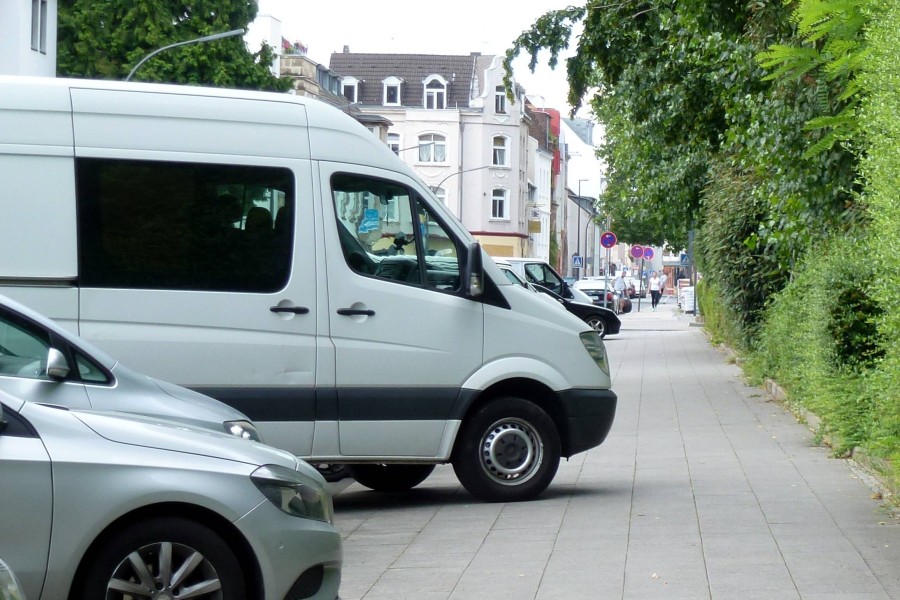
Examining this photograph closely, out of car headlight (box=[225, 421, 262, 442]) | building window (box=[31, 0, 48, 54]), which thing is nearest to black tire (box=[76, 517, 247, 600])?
car headlight (box=[225, 421, 262, 442])

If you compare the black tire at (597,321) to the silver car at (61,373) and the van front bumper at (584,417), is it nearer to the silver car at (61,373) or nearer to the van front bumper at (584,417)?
the van front bumper at (584,417)

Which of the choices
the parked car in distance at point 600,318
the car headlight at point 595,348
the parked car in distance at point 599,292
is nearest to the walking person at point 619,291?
the parked car in distance at point 599,292

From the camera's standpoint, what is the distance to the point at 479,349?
9.98m

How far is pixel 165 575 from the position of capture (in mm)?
5441

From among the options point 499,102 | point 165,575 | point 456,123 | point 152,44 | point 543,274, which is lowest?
point 165,575

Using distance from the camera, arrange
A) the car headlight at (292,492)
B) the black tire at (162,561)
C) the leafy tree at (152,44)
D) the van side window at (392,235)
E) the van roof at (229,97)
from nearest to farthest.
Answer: the black tire at (162,561), the car headlight at (292,492), the van roof at (229,97), the van side window at (392,235), the leafy tree at (152,44)

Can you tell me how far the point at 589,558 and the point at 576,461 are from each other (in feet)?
16.2

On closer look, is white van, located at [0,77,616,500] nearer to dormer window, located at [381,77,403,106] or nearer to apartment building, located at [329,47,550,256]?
apartment building, located at [329,47,550,256]

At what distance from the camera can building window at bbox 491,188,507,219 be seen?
9144 cm

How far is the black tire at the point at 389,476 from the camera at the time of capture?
11086 millimetres

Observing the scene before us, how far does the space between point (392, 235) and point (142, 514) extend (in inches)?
181

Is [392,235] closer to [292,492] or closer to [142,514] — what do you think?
[292,492]

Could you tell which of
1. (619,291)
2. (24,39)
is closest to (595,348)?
(24,39)

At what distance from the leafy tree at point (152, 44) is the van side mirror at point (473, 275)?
38508 millimetres
